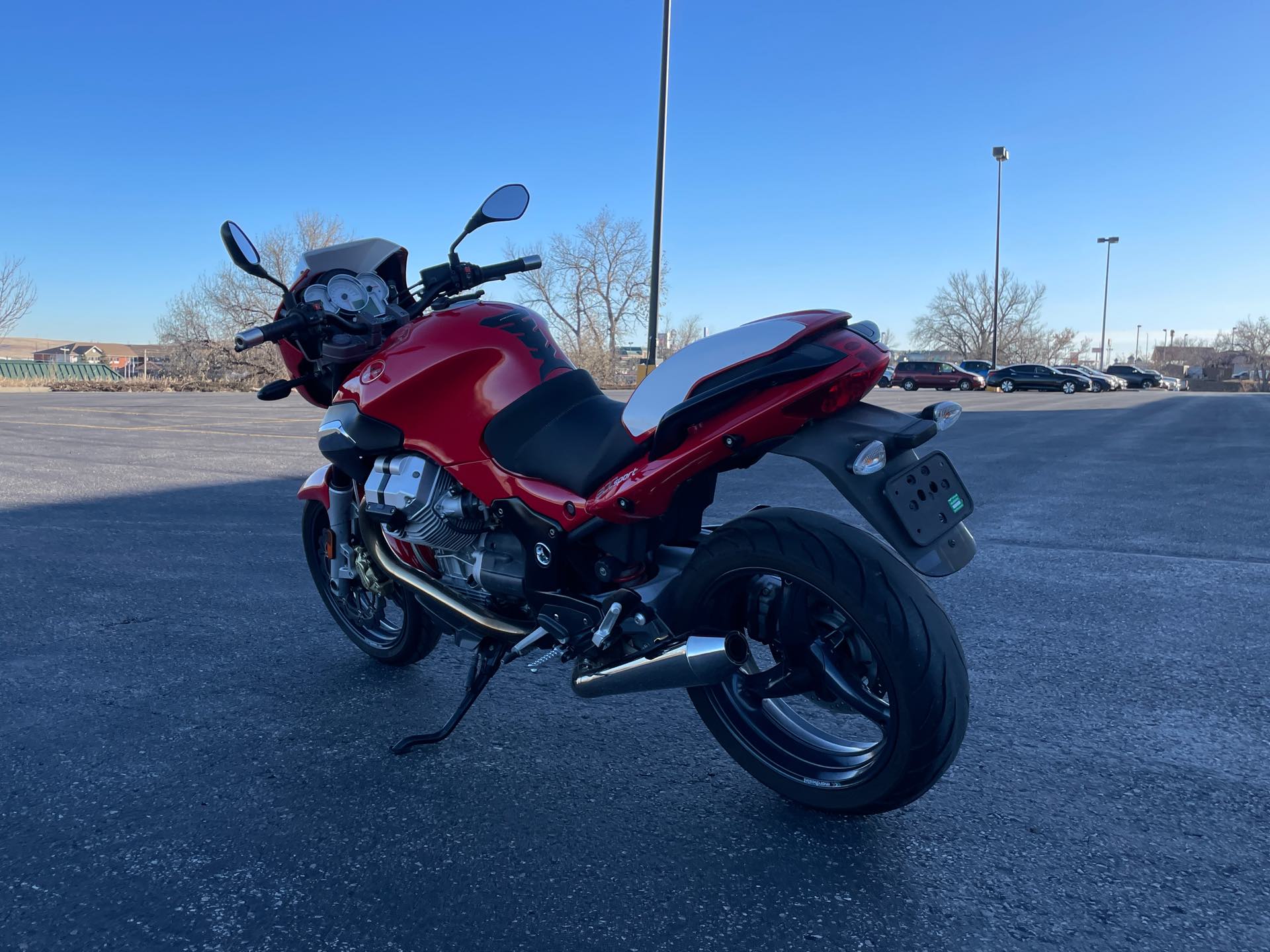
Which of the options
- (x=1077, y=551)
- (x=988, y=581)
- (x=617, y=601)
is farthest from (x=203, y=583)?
(x=1077, y=551)

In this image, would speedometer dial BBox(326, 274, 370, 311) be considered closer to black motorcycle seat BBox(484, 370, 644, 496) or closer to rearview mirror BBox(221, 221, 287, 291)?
rearview mirror BBox(221, 221, 287, 291)

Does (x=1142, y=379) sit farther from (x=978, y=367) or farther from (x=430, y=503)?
(x=430, y=503)

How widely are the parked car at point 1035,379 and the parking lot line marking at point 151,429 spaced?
4005cm

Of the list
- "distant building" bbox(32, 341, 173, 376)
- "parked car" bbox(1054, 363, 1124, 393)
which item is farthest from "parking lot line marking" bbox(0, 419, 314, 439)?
"distant building" bbox(32, 341, 173, 376)

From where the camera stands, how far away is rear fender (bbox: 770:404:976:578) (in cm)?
207

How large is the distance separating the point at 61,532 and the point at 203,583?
2026 mm

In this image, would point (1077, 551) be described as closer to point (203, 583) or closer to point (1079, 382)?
point (203, 583)

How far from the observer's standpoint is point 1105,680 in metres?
3.33

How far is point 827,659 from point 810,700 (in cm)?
17

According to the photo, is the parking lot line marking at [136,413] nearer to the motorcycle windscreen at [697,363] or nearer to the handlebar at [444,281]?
the handlebar at [444,281]

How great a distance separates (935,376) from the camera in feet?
152

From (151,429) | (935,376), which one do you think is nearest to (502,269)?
(151,429)

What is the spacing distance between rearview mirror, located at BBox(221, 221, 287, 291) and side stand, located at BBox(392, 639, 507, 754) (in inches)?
53.1

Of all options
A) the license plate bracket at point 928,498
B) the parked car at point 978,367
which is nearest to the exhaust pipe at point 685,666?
the license plate bracket at point 928,498
